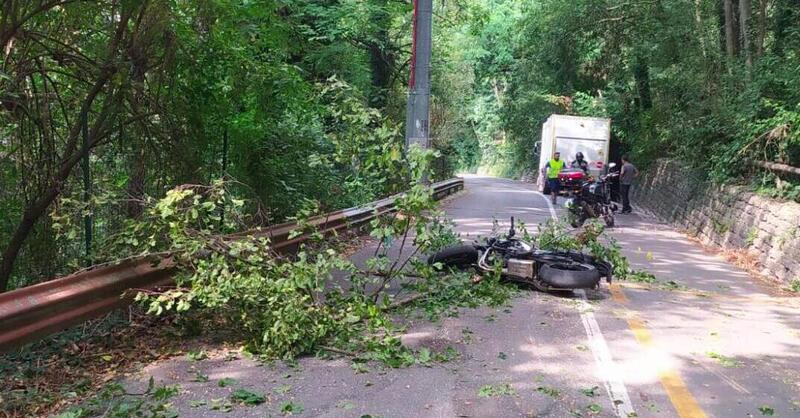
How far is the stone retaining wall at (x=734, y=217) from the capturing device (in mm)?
11211

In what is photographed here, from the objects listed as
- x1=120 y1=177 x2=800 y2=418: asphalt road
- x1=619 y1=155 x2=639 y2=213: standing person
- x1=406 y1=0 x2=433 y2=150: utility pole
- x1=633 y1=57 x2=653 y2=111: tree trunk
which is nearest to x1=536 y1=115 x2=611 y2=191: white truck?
x1=633 y1=57 x2=653 y2=111: tree trunk

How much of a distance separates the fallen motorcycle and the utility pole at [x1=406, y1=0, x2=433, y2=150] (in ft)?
24.1

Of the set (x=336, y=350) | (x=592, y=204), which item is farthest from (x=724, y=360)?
(x=592, y=204)

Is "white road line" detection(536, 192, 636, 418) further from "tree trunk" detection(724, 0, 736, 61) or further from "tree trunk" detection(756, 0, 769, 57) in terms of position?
"tree trunk" detection(724, 0, 736, 61)

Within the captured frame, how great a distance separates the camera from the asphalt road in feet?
16.2

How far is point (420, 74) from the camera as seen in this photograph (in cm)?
1662

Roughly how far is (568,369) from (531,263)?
3002 mm

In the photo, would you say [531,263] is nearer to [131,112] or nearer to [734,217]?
[131,112]

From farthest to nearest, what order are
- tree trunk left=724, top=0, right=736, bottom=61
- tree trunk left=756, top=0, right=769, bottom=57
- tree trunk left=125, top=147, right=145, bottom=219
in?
tree trunk left=724, top=0, right=736, bottom=61 < tree trunk left=756, top=0, right=769, bottom=57 < tree trunk left=125, top=147, right=145, bottom=219

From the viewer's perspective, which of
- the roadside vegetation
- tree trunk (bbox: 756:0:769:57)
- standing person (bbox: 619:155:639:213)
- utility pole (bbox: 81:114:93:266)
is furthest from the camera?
standing person (bbox: 619:155:639:213)

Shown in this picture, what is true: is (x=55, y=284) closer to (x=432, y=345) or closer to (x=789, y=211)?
(x=432, y=345)

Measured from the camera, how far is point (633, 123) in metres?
31.3

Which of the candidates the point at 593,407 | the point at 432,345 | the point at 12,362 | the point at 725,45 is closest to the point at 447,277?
the point at 432,345

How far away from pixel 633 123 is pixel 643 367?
27.2 meters
